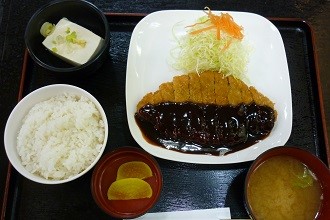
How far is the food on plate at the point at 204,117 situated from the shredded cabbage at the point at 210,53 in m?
0.16

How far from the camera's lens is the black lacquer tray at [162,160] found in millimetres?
2170

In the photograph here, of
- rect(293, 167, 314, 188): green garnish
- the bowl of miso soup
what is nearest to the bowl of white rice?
the bowl of miso soup

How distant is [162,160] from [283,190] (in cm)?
70

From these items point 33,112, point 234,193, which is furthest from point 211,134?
point 33,112

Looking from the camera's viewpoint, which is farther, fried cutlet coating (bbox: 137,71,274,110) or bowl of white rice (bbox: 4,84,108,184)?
fried cutlet coating (bbox: 137,71,274,110)

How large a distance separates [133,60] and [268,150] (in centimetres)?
99

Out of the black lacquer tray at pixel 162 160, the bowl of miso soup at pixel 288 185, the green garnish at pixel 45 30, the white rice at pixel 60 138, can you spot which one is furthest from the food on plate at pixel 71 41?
the bowl of miso soup at pixel 288 185

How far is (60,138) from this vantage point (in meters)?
2.10

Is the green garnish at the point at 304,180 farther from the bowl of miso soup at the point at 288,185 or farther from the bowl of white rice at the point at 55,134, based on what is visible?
the bowl of white rice at the point at 55,134

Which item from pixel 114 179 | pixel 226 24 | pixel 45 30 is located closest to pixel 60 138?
pixel 114 179

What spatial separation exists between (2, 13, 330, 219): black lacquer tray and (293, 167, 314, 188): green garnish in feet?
0.83

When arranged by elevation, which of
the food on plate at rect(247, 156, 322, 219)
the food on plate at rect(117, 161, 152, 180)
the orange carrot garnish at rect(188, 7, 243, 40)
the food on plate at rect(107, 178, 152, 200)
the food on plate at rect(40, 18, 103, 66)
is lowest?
the food on plate at rect(107, 178, 152, 200)

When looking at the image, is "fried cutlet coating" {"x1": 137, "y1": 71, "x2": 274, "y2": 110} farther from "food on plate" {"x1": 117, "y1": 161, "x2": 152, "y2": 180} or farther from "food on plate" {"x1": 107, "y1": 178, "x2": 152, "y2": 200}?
"food on plate" {"x1": 107, "y1": 178, "x2": 152, "y2": 200}

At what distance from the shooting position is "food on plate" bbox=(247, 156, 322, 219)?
202 cm
